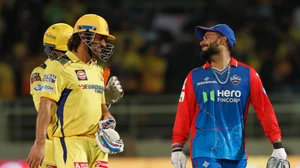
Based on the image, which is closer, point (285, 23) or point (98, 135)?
point (98, 135)

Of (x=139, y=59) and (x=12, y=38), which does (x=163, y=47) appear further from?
(x=12, y=38)

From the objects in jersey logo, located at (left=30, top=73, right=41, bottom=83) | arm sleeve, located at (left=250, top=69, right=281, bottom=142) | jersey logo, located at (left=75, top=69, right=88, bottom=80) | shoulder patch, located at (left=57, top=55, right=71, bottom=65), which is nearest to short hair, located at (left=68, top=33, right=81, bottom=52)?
shoulder patch, located at (left=57, top=55, right=71, bottom=65)

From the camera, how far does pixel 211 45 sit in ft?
27.4

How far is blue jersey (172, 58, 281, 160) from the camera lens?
8102mm

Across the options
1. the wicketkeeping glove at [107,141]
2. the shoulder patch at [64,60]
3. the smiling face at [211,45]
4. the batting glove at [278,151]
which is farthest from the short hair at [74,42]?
the batting glove at [278,151]

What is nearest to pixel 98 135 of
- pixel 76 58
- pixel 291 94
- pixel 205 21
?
pixel 76 58

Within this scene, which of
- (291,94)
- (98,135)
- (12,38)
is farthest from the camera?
(12,38)

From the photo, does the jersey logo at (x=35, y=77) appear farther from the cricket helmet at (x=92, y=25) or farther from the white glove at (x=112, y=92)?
the cricket helmet at (x=92, y=25)

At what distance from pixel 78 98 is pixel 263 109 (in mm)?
1742

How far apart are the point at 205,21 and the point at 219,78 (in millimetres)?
8567

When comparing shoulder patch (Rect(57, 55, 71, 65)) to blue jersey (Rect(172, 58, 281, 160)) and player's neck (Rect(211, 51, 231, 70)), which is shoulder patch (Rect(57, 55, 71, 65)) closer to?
blue jersey (Rect(172, 58, 281, 160))

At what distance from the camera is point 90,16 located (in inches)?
318

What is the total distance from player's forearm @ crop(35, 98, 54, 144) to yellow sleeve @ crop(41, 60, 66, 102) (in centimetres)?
6

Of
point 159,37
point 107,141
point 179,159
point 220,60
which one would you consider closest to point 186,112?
point 179,159
